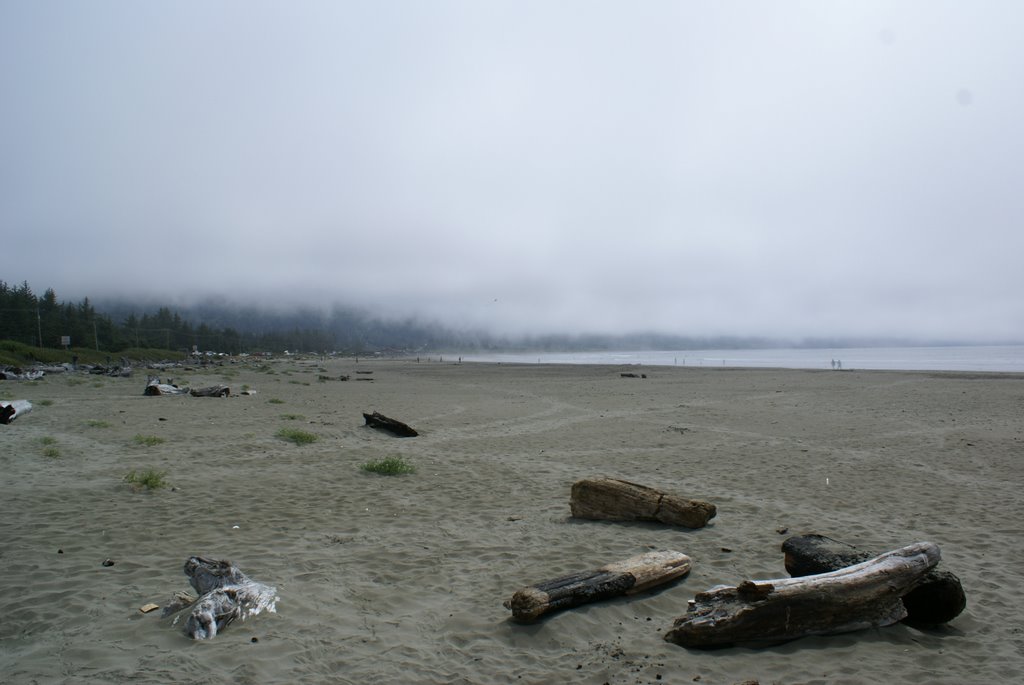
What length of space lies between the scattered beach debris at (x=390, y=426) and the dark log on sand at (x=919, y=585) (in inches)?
538

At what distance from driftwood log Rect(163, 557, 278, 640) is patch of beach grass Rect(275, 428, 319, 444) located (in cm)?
1043

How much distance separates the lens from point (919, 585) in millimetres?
5984

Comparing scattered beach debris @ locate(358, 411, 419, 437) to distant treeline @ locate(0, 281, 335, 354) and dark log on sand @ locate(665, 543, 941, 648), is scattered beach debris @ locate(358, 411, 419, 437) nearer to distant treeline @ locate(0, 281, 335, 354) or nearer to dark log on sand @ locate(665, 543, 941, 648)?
dark log on sand @ locate(665, 543, 941, 648)

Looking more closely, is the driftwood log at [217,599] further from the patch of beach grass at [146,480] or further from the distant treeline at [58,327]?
the distant treeline at [58,327]


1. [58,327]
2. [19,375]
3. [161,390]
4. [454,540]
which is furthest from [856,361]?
[58,327]

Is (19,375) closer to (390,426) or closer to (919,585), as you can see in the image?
(390,426)

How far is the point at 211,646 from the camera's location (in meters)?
5.21

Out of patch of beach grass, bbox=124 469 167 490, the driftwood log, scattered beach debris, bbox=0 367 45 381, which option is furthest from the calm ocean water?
the driftwood log

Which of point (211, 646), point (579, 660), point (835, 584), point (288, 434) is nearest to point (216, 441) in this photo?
point (288, 434)

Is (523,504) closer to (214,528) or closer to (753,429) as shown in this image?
(214,528)

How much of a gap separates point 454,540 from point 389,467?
4693 mm

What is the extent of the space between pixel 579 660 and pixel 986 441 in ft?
59.3

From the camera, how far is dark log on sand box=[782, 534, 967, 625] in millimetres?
5914

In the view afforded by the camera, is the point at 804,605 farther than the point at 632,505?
No
